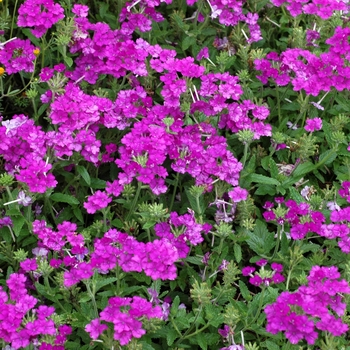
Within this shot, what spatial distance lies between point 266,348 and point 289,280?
0.34 metres

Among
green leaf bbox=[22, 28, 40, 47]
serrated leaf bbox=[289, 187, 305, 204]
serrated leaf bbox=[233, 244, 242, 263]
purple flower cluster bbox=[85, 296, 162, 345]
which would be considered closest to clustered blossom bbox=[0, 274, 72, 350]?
purple flower cluster bbox=[85, 296, 162, 345]

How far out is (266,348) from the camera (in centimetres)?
309

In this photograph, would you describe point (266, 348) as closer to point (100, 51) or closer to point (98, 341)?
point (98, 341)

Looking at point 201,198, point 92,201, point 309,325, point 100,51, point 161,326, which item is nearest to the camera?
point 309,325

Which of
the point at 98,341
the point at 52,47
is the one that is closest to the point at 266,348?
the point at 98,341

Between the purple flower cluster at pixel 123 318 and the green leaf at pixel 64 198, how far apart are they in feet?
2.74

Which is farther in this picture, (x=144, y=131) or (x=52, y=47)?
(x=52, y=47)

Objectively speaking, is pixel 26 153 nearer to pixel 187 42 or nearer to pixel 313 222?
pixel 187 42

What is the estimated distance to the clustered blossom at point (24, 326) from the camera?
8.75ft

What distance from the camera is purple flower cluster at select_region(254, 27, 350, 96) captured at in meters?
3.74

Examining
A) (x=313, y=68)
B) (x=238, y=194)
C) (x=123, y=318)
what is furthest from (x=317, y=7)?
(x=123, y=318)

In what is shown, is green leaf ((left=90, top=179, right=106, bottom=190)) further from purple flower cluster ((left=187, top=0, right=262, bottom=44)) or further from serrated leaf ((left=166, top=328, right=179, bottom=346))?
purple flower cluster ((left=187, top=0, right=262, bottom=44))

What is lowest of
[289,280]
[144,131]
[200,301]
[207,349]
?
[207,349]

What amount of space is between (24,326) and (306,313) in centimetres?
115
